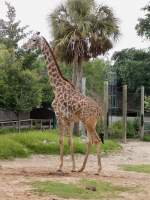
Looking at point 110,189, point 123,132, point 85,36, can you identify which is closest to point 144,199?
point 110,189

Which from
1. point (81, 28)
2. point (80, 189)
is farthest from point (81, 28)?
point (80, 189)

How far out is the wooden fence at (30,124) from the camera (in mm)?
27602

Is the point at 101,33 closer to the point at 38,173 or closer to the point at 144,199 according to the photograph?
the point at 38,173

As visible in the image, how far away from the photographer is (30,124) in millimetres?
29641

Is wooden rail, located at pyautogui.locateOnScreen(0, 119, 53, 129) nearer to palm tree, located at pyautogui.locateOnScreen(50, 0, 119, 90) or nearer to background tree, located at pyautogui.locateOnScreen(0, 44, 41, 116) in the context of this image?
background tree, located at pyautogui.locateOnScreen(0, 44, 41, 116)

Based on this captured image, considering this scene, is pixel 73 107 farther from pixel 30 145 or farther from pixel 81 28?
pixel 81 28

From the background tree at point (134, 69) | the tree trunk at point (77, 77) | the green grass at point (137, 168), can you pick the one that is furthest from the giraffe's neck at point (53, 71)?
the background tree at point (134, 69)

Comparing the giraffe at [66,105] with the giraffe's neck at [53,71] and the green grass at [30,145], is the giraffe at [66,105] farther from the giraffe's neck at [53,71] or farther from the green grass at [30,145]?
the green grass at [30,145]

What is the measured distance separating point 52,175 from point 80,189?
195 centimetres

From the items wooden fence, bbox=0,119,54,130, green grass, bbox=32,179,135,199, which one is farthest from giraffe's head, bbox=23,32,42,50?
wooden fence, bbox=0,119,54,130

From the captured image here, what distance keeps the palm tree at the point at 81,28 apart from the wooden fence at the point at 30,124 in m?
4.54

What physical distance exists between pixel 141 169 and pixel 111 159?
2.95 m

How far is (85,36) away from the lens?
80.0 feet

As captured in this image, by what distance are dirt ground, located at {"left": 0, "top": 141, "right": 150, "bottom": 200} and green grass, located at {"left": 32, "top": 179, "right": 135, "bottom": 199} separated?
0.65 feet
